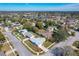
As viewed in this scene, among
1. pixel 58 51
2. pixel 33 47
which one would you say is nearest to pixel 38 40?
pixel 33 47

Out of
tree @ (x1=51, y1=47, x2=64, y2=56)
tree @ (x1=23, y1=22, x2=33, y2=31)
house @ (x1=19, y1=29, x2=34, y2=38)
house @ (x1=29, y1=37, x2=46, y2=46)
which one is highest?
tree @ (x1=23, y1=22, x2=33, y2=31)

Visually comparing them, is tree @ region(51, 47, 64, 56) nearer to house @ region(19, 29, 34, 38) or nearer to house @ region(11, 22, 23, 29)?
house @ region(19, 29, 34, 38)

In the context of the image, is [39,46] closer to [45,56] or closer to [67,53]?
[45,56]

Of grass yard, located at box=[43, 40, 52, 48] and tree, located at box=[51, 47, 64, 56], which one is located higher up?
grass yard, located at box=[43, 40, 52, 48]

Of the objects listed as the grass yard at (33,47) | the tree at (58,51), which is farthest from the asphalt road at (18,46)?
the tree at (58,51)

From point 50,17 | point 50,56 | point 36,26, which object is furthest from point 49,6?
point 50,56

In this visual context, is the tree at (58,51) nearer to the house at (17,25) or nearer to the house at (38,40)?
the house at (38,40)

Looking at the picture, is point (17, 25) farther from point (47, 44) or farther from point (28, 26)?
point (47, 44)

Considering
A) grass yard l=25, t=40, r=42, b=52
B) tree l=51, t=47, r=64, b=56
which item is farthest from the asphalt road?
tree l=51, t=47, r=64, b=56
